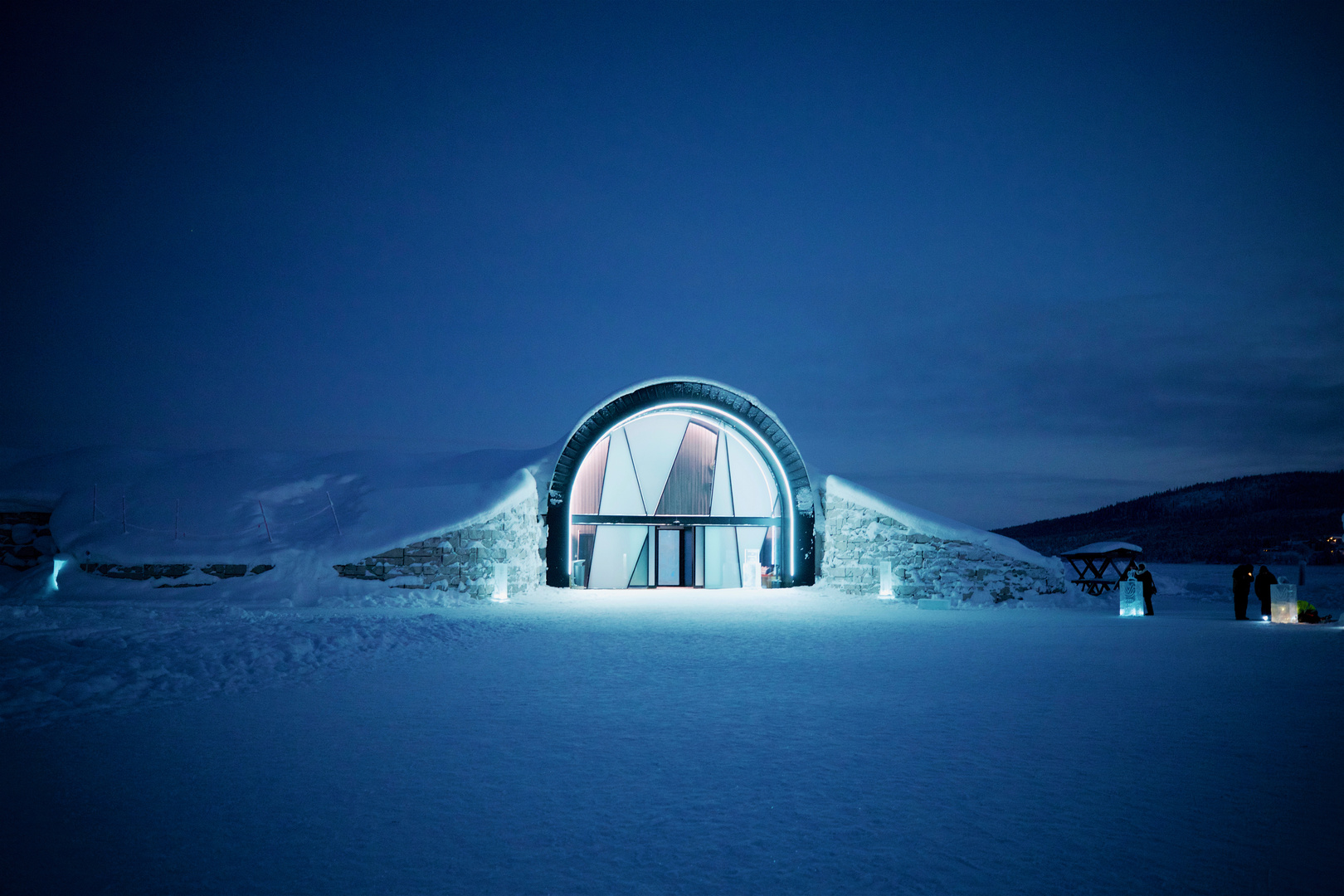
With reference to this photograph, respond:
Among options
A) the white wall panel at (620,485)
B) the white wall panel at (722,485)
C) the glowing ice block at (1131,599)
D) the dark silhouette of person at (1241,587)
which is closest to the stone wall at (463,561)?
the white wall panel at (620,485)

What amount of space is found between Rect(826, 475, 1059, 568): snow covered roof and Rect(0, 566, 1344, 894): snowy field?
8.19m

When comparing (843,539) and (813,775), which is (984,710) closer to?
(813,775)

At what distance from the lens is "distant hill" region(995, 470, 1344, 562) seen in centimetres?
7712

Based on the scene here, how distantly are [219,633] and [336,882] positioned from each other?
789 centimetres

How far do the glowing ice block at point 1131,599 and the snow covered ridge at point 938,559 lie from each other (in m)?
2.06

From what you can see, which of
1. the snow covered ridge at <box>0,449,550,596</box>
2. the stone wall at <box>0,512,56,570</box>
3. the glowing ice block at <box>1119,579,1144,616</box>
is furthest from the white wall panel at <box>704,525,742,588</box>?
the stone wall at <box>0,512,56,570</box>

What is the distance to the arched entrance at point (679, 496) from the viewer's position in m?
19.8

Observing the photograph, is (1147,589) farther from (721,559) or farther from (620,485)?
(620,485)

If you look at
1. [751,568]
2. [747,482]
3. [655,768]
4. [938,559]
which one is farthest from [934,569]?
[655,768]

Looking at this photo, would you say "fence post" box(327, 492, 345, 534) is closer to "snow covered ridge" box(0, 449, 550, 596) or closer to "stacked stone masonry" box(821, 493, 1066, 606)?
"snow covered ridge" box(0, 449, 550, 596)

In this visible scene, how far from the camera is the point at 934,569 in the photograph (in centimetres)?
1772

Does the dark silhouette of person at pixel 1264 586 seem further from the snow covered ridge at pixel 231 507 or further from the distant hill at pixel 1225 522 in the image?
the distant hill at pixel 1225 522

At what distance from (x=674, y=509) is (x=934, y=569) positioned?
25.8 ft

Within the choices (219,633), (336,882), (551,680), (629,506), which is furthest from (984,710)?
(629,506)
